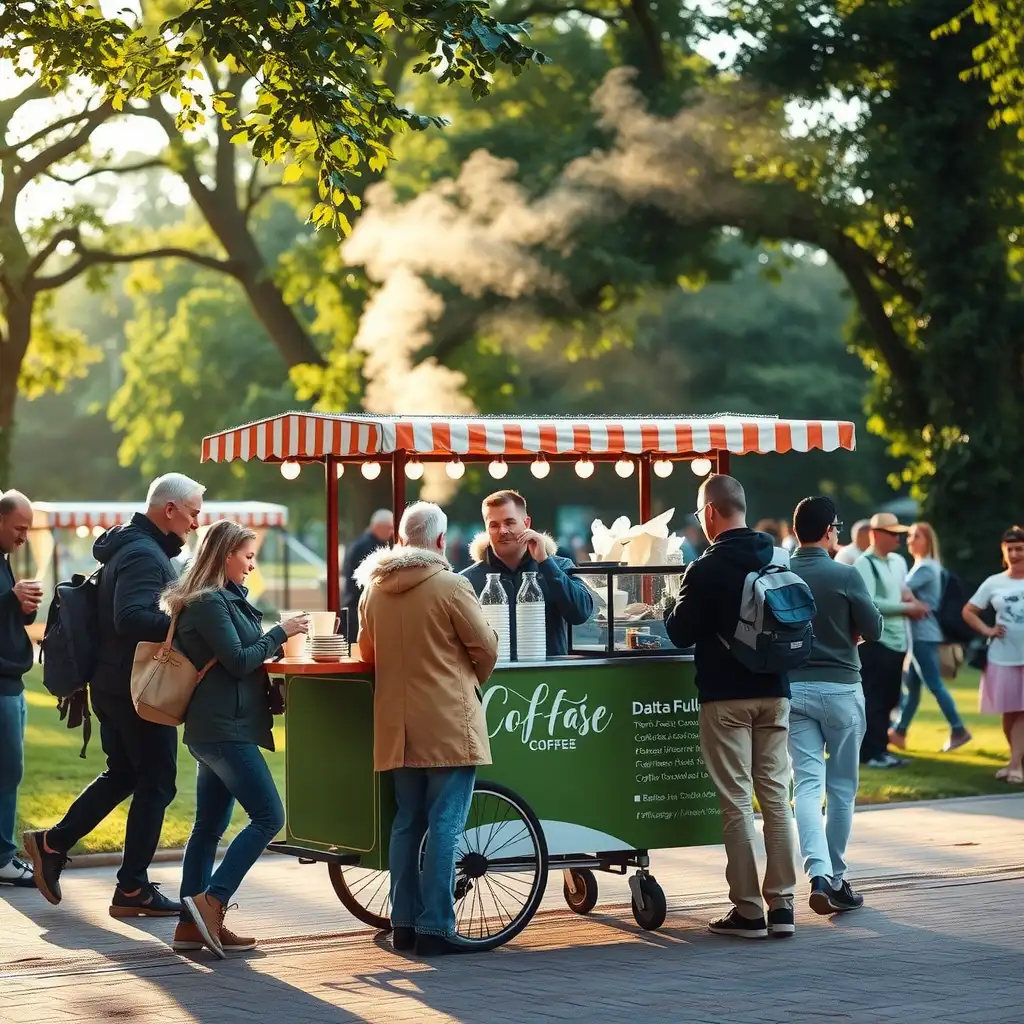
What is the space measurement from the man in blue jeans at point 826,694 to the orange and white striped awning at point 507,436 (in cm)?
50

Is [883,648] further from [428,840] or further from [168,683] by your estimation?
[168,683]

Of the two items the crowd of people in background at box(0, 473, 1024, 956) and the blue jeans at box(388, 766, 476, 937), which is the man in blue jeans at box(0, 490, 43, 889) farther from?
the blue jeans at box(388, 766, 476, 937)

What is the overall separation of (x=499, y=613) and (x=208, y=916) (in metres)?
1.80

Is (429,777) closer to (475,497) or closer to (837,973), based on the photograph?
(837,973)

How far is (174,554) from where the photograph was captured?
9.00 meters

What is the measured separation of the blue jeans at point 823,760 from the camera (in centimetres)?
907

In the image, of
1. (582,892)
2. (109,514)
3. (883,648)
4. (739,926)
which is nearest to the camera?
(739,926)

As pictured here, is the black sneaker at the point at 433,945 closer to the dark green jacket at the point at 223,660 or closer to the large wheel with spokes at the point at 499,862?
the large wheel with spokes at the point at 499,862

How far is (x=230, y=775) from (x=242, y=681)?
1.29ft

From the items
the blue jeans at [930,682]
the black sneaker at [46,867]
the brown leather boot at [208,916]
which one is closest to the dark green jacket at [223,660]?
the brown leather boot at [208,916]

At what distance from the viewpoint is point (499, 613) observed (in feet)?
28.4

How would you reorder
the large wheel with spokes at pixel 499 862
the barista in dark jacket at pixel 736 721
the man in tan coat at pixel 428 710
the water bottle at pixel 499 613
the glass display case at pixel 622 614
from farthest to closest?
the glass display case at pixel 622 614 → the water bottle at pixel 499 613 → the barista in dark jacket at pixel 736 721 → the large wheel with spokes at pixel 499 862 → the man in tan coat at pixel 428 710

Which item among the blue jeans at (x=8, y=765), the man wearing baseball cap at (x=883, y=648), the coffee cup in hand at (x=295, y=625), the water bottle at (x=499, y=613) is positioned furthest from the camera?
the man wearing baseball cap at (x=883, y=648)

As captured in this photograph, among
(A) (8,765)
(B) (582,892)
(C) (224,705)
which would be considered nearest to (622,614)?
(B) (582,892)
